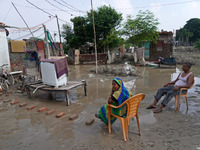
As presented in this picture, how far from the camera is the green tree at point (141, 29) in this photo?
16.0 metres

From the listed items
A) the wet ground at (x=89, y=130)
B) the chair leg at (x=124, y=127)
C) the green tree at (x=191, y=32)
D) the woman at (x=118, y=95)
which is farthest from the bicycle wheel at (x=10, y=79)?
the green tree at (x=191, y=32)

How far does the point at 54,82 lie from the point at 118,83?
284cm

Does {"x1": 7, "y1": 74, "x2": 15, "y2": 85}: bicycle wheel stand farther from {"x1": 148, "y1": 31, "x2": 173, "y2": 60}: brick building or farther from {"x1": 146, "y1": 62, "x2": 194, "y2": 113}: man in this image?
{"x1": 148, "y1": 31, "x2": 173, "y2": 60}: brick building

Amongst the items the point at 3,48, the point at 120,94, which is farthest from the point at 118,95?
the point at 3,48

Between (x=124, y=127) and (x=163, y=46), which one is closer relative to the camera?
(x=124, y=127)

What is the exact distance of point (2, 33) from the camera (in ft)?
26.0

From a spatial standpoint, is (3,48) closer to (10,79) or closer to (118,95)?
(10,79)

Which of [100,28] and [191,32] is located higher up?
[191,32]

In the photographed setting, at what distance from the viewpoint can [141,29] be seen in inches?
640

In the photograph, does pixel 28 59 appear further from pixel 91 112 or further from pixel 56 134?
pixel 56 134

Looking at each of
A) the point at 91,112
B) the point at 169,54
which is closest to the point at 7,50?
the point at 91,112

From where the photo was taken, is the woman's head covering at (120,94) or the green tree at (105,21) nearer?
the woman's head covering at (120,94)

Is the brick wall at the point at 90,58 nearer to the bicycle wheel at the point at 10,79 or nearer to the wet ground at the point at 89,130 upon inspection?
the bicycle wheel at the point at 10,79

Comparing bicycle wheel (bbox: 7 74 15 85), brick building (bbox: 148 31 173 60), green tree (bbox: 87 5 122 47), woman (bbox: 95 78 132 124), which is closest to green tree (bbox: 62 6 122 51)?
green tree (bbox: 87 5 122 47)
